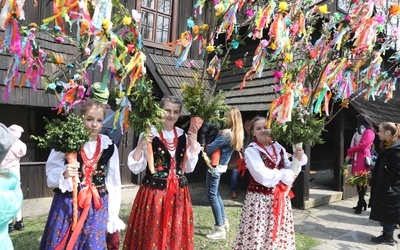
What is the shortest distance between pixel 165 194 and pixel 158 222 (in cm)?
25

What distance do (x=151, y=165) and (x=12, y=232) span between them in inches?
107

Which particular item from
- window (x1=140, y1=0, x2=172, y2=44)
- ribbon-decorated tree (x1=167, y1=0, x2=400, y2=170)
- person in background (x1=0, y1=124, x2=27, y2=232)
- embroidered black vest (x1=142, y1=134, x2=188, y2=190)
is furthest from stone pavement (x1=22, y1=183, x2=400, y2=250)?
window (x1=140, y1=0, x2=172, y2=44)

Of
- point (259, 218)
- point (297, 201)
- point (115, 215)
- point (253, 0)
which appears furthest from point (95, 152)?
point (297, 201)

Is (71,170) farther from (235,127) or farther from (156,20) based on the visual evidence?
(156,20)

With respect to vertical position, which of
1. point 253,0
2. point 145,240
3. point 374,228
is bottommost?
point 374,228

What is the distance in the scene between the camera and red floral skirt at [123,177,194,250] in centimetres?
289

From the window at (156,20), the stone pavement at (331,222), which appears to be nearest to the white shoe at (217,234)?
the stone pavement at (331,222)

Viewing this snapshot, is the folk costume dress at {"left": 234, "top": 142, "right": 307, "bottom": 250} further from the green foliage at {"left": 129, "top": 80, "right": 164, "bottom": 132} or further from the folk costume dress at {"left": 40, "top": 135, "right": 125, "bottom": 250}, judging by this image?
the folk costume dress at {"left": 40, "top": 135, "right": 125, "bottom": 250}

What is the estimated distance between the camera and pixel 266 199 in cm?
322

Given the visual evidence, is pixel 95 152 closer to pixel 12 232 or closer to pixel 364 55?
pixel 12 232

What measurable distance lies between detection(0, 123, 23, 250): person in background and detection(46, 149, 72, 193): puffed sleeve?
686 millimetres

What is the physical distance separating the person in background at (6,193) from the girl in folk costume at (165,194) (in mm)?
1194

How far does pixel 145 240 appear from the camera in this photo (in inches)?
115

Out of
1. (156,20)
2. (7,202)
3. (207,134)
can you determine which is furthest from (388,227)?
(156,20)
